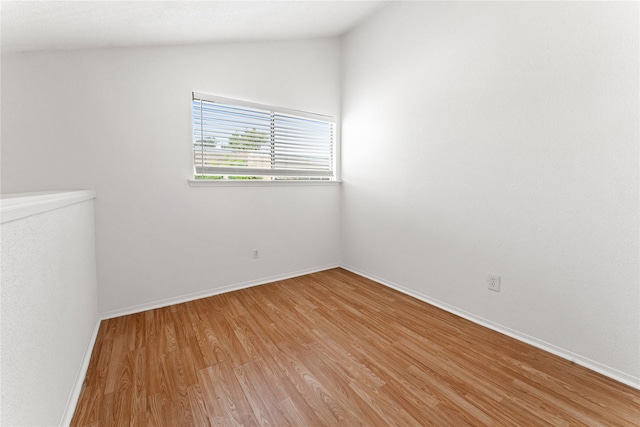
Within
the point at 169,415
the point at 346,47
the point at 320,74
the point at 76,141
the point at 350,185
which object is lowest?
the point at 169,415

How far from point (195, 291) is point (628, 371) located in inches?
121

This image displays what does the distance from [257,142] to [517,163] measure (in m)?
2.31

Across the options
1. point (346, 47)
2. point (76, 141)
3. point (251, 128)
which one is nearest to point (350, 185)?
point (251, 128)

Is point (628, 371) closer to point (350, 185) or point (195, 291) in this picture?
point (350, 185)

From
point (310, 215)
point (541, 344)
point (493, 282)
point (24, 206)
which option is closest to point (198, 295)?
point (310, 215)

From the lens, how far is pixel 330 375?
1.53 metres

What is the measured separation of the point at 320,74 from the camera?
3.25 metres

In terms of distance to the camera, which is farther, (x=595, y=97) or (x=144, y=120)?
(x=144, y=120)

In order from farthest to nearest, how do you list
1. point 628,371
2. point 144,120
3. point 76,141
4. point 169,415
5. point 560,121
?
1. point 144,120
2. point 76,141
3. point 560,121
4. point 628,371
5. point 169,415

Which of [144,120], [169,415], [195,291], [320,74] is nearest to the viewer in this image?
[169,415]

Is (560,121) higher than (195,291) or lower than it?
higher

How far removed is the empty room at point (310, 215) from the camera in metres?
1.31

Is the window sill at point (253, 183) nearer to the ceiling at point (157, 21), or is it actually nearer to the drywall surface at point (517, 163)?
the drywall surface at point (517, 163)

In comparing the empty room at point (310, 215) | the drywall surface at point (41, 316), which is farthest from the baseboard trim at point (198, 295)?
the drywall surface at point (41, 316)
